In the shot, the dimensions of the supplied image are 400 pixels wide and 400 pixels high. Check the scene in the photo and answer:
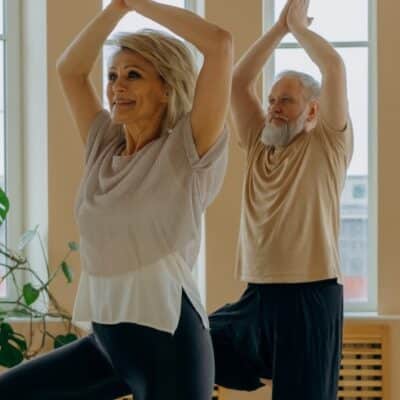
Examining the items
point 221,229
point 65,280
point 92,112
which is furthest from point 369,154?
point 92,112

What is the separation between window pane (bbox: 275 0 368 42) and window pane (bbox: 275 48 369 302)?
7cm

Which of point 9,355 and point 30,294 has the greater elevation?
point 30,294

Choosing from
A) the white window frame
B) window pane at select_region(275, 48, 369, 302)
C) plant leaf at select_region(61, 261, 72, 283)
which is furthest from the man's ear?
the white window frame

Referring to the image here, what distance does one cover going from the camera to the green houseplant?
3619mm

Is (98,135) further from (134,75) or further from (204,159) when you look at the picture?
(204,159)

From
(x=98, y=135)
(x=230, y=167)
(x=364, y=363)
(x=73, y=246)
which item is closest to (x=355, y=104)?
(x=230, y=167)

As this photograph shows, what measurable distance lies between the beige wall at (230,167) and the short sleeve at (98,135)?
6.58 feet

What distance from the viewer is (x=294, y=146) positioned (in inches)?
103

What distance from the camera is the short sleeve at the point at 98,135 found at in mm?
1858

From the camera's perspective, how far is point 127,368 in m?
1.69

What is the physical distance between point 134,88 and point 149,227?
11.9 inches

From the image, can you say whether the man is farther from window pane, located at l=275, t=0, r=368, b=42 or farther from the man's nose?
window pane, located at l=275, t=0, r=368, b=42

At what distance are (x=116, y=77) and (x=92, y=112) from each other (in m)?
0.16

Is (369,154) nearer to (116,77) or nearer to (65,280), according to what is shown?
(65,280)
